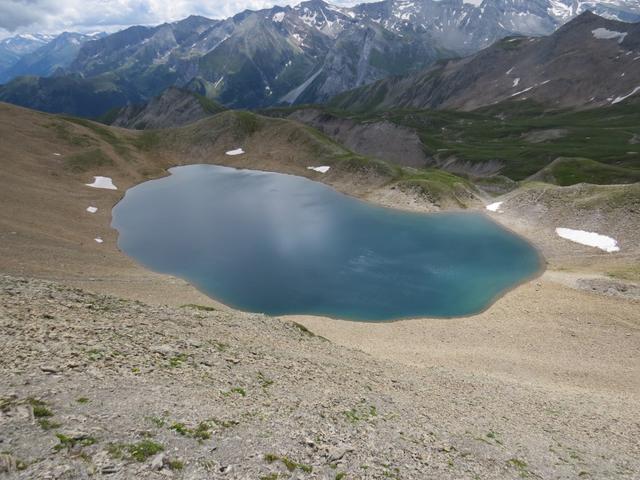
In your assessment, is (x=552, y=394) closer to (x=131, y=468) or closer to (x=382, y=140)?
(x=131, y=468)

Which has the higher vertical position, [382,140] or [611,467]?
[382,140]

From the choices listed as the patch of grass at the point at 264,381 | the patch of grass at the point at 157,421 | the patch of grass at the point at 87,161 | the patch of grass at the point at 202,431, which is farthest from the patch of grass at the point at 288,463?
the patch of grass at the point at 87,161

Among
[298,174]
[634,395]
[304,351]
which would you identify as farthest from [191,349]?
[298,174]

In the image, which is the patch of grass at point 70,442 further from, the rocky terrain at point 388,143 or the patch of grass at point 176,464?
the rocky terrain at point 388,143

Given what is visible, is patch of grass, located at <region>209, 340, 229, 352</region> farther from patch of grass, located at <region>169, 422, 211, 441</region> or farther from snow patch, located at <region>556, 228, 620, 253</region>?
snow patch, located at <region>556, 228, 620, 253</region>

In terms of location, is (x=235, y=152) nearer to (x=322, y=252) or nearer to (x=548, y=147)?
(x=322, y=252)

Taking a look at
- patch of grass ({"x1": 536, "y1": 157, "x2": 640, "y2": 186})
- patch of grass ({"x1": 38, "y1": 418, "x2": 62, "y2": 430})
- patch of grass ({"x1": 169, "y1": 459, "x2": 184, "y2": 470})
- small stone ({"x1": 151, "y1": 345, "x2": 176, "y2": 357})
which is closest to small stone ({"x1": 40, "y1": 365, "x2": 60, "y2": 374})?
patch of grass ({"x1": 38, "y1": 418, "x2": 62, "y2": 430})
